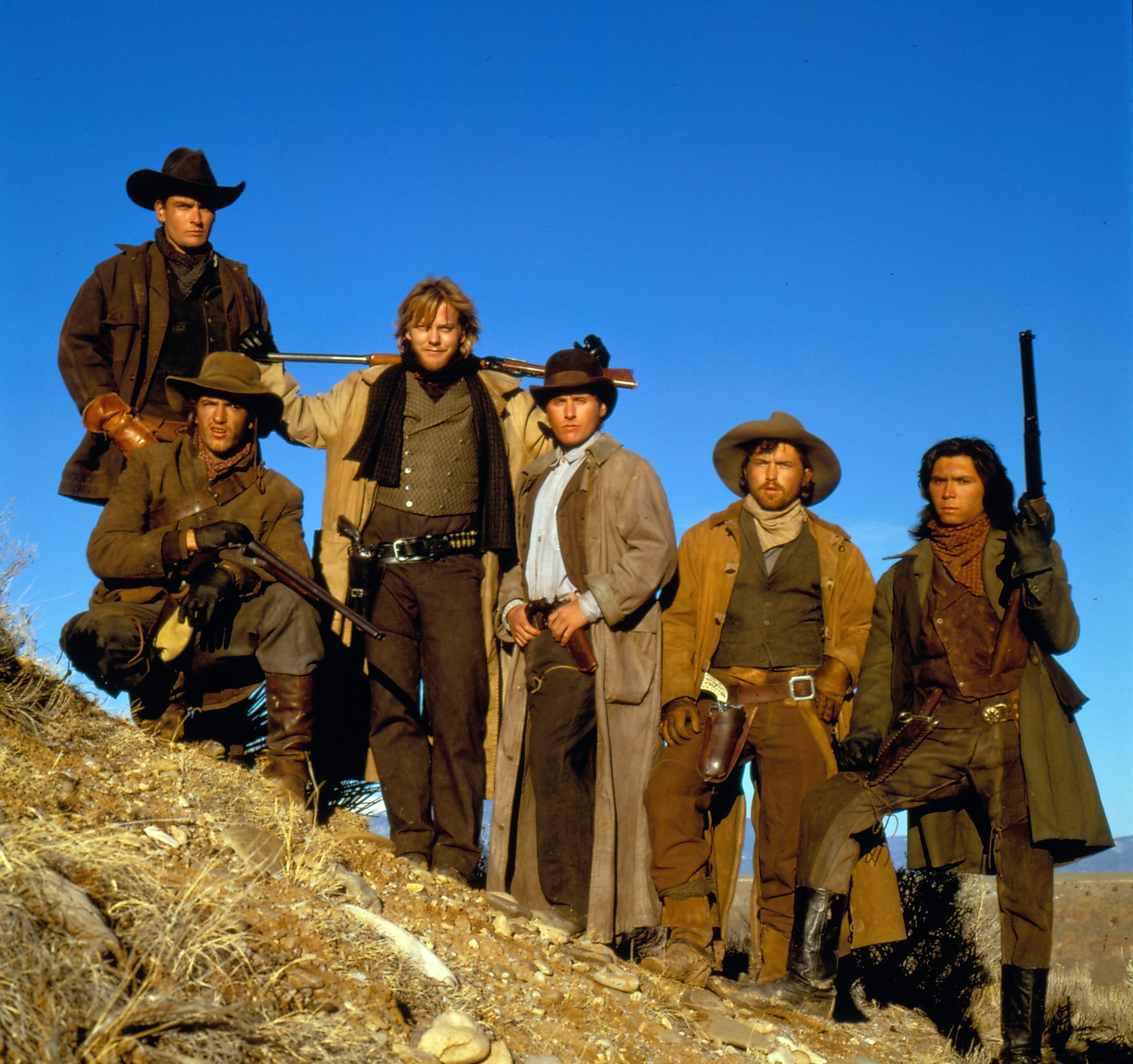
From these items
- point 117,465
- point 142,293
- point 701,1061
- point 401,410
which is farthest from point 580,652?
point 142,293

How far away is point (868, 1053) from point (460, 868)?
192 centimetres

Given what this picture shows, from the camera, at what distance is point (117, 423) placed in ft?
19.6

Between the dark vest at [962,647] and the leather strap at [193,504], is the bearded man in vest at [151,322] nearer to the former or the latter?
the leather strap at [193,504]

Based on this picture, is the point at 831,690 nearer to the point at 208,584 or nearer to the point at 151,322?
the point at 208,584

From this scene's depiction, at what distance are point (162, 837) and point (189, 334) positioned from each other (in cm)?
315

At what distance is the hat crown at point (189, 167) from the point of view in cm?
638

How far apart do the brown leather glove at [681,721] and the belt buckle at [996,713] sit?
128 centimetres

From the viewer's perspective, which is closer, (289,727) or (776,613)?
(289,727)

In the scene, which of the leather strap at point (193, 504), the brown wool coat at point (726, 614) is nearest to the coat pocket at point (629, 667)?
the brown wool coat at point (726, 614)

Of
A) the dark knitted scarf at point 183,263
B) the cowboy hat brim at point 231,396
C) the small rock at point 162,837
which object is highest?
the dark knitted scarf at point 183,263

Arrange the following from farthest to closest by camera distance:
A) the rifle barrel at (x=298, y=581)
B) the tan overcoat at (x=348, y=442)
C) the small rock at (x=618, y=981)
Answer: the tan overcoat at (x=348, y=442) → the rifle barrel at (x=298, y=581) → the small rock at (x=618, y=981)

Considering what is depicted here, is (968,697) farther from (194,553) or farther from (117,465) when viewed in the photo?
(117,465)

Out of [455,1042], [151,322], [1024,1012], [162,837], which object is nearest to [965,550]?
[1024,1012]

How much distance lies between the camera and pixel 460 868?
5367 millimetres
